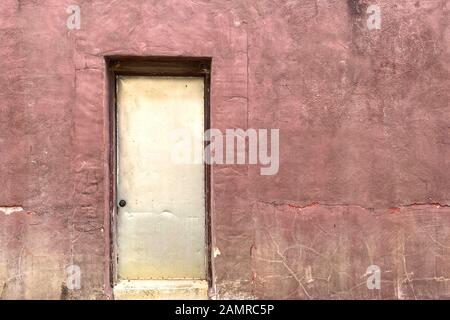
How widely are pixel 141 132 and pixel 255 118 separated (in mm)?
1136

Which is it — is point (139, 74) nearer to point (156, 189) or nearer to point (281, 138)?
point (156, 189)

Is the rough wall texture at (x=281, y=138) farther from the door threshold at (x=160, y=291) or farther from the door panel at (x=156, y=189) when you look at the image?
the door panel at (x=156, y=189)

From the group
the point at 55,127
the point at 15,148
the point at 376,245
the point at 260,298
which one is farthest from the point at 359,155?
the point at 15,148

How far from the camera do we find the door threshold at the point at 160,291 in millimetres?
4582

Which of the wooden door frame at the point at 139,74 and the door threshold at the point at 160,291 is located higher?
the wooden door frame at the point at 139,74

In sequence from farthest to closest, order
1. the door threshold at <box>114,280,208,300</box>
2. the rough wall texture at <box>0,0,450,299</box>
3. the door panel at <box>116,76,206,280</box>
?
1. the door panel at <box>116,76,206,280</box>
2. the door threshold at <box>114,280,208,300</box>
3. the rough wall texture at <box>0,0,450,299</box>

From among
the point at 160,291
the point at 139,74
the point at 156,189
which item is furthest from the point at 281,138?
the point at 160,291

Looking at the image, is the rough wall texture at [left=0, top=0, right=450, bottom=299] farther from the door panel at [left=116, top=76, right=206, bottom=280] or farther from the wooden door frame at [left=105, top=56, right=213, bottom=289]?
the door panel at [left=116, top=76, right=206, bottom=280]

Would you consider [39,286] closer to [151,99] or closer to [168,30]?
[151,99]

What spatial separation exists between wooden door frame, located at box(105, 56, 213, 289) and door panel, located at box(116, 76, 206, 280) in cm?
5

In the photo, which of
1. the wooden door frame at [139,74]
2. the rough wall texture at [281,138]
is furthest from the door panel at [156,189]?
the rough wall texture at [281,138]

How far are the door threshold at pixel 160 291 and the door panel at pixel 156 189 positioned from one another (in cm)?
11

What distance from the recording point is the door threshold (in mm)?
4582

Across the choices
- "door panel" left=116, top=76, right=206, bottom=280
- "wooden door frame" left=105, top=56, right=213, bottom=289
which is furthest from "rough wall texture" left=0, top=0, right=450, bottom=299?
"door panel" left=116, top=76, right=206, bottom=280
